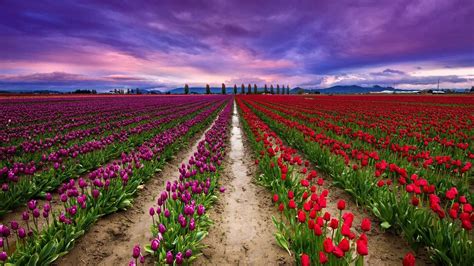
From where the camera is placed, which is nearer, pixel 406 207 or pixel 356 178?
pixel 406 207

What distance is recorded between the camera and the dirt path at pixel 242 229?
3.41 metres

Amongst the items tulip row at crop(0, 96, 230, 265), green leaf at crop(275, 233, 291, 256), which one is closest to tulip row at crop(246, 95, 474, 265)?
green leaf at crop(275, 233, 291, 256)

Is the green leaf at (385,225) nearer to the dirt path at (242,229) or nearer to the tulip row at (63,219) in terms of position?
the dirt path at (242,229)

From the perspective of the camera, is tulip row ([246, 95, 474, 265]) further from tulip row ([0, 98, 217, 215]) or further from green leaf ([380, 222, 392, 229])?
tulip row ([0, 98, 217, 215])

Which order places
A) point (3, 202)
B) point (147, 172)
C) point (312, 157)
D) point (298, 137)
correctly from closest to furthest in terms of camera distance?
1. point (3, 202)
2. point (147, 172)
3. point (312, 157)
4. point (298, 137)

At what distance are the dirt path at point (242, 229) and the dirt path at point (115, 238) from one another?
1.00m

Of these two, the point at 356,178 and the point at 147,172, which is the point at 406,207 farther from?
the point at 147,172

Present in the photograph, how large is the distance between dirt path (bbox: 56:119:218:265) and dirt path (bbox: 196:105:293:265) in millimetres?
1005

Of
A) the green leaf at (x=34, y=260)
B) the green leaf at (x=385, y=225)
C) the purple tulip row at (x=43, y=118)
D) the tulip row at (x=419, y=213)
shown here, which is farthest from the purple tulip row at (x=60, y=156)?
the tulip row at (x=419, y=213)

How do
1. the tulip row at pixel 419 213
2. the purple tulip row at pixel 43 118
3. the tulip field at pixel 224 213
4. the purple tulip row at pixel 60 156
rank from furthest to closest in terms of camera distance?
the purple tulip row at pixel 43 118 → the purple tulip row at pixel 60 156 → the tulip field at pixel 224 213 → the tulip row at pixel 419 213

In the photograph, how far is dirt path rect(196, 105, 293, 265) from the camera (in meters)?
3.41

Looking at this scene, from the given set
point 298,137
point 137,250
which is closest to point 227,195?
point 137,250

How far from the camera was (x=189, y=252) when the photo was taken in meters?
2.88

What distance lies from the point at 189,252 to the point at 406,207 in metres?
3.40
